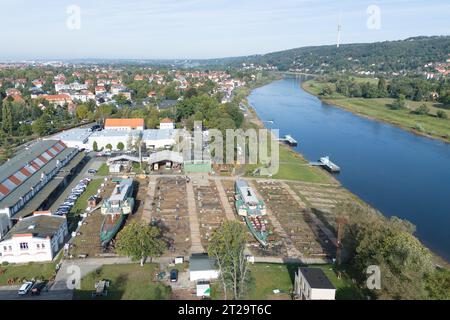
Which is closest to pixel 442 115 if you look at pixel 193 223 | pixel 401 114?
pixel 401 114

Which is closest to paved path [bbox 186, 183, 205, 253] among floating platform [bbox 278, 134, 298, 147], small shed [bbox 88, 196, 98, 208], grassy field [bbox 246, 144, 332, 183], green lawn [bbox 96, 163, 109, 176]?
small shed [bbox 88, 196, 98, 208]

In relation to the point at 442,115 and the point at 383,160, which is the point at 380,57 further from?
the point at 383,160

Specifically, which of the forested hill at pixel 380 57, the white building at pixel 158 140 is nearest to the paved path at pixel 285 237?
the white building at pixel 158 140

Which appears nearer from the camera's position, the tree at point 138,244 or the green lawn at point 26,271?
the green lawn at point 26,271

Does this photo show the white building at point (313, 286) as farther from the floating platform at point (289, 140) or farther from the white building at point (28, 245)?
the floating platform at point (289, 140)

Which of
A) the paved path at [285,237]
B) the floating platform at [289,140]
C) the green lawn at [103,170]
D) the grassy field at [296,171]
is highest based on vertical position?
the floating platform at [289,140]

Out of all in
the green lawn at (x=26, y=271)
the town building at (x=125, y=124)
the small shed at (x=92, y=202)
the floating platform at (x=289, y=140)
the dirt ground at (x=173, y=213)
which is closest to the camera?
the green lawn at (x=26, y=271)

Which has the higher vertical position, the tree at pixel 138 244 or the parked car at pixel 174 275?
the tree at pixel 138 244

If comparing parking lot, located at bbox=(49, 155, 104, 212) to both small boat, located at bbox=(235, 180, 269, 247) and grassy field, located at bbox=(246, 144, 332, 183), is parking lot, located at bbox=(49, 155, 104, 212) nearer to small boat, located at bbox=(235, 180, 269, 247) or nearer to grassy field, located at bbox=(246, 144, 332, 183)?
small boat, located at bbox=(235, 180, 269, 247)
